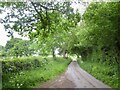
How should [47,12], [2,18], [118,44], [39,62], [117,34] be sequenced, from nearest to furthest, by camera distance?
[2,18], [47,12], [117,34], [118,44], [39,62]

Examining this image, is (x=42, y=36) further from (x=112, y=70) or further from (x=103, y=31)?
(x=112, y=70)

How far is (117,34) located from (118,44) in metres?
1.01

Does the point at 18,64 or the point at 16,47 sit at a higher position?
the point at 16,47

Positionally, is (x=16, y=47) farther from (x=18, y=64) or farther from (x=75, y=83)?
(x=75, y=83)

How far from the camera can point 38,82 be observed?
298 inches

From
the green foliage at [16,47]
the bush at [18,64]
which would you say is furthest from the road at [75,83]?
the green foliage at [16,47]

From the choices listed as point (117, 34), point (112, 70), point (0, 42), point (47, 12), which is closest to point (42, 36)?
point (47, 12)

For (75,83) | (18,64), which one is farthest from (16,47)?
(75,83)

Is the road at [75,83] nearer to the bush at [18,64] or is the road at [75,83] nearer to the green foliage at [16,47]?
the bush at [18,64]

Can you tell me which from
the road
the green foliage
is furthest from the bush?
the road

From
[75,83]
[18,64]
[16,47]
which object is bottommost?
[75,83]

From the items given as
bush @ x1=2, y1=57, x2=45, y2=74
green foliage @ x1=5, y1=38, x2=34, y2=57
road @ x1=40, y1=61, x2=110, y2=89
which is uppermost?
green foliage @ x1=5, y1=38, x2=34, y2=57

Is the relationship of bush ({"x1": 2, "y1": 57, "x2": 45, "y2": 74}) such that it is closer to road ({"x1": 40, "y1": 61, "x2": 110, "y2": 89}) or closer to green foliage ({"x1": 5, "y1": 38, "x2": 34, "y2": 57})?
green foliage ({"x1": 5, "y1": 38, "x2": 34, "y2": 57})

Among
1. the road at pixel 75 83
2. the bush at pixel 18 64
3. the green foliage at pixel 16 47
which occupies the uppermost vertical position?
the green foliage at pixel 16 47
